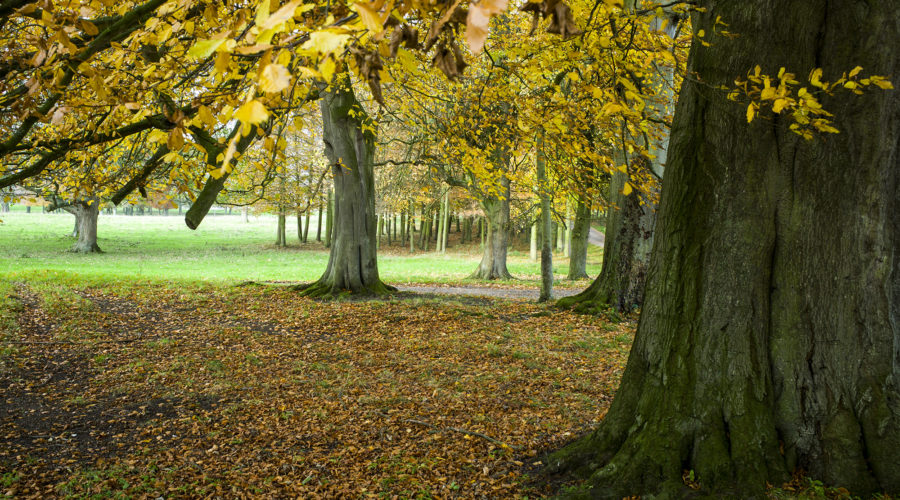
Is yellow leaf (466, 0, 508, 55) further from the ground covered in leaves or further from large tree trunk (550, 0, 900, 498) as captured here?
the ground covered in leaves

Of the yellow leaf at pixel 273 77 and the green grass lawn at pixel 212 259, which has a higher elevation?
the yellow leaf at pixel 273 77

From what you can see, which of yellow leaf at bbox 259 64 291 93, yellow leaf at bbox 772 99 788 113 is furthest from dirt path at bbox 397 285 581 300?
yellow leaf at bbox 259 64 291 93

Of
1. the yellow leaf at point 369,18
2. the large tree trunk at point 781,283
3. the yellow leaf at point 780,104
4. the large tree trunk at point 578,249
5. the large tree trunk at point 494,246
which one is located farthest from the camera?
the large tree trunk at point 494,246

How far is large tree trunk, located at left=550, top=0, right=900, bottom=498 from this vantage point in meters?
3.19

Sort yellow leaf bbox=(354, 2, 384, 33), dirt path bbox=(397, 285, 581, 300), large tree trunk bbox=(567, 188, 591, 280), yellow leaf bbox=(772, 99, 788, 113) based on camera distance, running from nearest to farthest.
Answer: yellow leaf bbox=(354, 2, 384, 33)
yellow leaf bbox=(772, 99, 788, 113)
dirt path bbox=(397, 285, 581, 300)
large tree trunk bbox=(567, 188, 591, 280)

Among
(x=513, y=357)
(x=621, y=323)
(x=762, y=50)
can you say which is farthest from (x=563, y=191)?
(x=762, y=50)

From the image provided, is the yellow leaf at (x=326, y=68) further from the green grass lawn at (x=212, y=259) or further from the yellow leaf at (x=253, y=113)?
the green grass lawn at (x=212, y=259)

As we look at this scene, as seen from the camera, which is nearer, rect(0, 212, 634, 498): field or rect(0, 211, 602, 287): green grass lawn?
rect(0, 212, 634, 498): field

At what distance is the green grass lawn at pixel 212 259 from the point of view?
21.3m

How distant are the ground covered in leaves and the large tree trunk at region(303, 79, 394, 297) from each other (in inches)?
76.1

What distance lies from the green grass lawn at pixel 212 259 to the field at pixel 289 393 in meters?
7.18

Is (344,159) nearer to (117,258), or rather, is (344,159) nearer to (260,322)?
(260,322)

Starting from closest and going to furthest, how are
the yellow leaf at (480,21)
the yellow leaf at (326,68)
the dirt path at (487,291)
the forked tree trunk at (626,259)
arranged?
the yellow leaf at (480,21), the yellow leaf at (326,68), the forked tree trunk at (626,259), the dirt path at (487,291)

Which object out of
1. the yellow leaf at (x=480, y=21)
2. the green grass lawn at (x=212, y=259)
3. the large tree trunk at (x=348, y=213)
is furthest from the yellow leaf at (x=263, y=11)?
the green grass lawn at (x=212, y=259)
